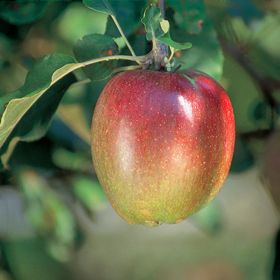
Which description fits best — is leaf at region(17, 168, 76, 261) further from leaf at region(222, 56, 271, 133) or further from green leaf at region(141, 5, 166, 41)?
green leaf at region(141, 5, 166, 41)

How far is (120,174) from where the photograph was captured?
30.7 inches

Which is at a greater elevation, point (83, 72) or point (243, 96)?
point (83, 72)

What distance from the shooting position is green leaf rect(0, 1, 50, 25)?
3.76 ft

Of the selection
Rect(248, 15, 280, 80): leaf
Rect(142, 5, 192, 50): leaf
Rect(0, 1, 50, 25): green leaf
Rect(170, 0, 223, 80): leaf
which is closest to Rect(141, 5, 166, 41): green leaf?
Rect(142, 5, 192, 50): leaf

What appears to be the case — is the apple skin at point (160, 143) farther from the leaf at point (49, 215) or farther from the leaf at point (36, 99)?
the leaf at point (49, 215)

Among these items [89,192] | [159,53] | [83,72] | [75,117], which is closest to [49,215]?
[89,192]

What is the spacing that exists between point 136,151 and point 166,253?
182 cm

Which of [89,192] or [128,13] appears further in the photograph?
[89,192]

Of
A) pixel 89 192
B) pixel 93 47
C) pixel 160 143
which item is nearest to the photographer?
pixel 160 143

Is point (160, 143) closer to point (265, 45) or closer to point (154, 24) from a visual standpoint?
point (154, 24)

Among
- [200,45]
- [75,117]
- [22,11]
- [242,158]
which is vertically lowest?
[242,158]

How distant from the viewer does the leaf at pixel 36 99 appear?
799mm

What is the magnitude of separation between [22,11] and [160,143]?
0.47 meters

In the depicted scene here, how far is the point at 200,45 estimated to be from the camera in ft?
3.64
